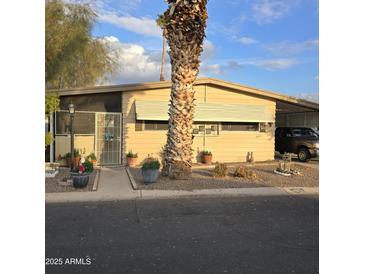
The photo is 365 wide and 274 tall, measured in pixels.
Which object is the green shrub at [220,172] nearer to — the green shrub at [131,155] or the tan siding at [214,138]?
the tan siding at [214,138]

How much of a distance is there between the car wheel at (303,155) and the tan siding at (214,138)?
1.40 m

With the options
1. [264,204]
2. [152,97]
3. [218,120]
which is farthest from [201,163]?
[264,204]

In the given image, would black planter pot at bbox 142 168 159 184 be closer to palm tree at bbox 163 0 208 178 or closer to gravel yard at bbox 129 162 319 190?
gravel yard at bbox 129 162 319 190

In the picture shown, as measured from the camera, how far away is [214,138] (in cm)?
1373

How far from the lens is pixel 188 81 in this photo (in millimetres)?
9117

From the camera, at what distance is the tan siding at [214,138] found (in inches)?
485

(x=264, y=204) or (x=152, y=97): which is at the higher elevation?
(x=152, y=97)

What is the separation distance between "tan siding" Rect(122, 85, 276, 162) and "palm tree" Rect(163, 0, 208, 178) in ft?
11.4

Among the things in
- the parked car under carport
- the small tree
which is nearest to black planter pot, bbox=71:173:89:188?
the small tree

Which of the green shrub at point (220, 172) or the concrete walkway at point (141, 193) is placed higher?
the green shrub at point (220, 172)

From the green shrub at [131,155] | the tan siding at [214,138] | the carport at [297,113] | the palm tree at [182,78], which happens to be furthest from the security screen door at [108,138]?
the carport at [297,113]
